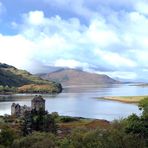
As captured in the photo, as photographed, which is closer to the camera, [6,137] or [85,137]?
[85,137]

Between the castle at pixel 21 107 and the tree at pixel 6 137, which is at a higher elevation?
the castle at pixel 21 107

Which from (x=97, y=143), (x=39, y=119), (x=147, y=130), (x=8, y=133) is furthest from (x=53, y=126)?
(x=97, y=143)

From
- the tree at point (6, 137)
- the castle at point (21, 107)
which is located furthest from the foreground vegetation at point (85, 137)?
the castle at point (21, 107)

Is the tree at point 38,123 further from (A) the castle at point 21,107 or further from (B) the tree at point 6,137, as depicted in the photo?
(A) the castle at point 21,107

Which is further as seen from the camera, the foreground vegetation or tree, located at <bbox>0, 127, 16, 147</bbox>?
tree, located at <bbox>0, 127, 16, 147</bbox>

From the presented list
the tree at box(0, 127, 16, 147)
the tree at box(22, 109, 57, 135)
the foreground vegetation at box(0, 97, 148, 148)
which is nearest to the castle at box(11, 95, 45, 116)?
the tree at box(22, 109, 57, 135)

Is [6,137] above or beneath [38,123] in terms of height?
beneath

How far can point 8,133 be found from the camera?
63.0m

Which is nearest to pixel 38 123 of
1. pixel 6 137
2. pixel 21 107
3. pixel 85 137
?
pixel 6 137

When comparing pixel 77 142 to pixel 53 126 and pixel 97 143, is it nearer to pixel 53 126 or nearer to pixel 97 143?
pixel 97 143

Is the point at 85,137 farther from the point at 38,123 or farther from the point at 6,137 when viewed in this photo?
the point at 38,123

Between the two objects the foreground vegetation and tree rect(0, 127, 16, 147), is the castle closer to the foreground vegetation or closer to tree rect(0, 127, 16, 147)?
the foreground vegetation

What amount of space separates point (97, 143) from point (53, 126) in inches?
1502

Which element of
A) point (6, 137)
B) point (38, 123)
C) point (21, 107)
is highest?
point (21, 107)
